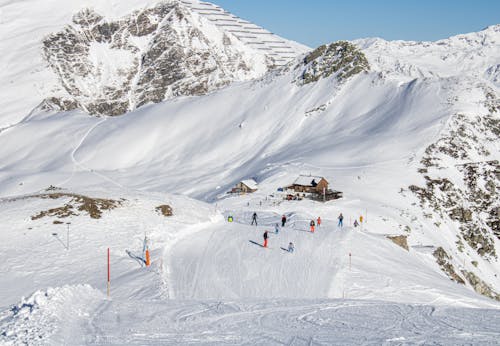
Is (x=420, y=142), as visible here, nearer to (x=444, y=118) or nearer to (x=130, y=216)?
(x=444, y=118)

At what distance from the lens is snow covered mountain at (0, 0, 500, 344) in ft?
56.6

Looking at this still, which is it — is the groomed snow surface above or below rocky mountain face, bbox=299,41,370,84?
below

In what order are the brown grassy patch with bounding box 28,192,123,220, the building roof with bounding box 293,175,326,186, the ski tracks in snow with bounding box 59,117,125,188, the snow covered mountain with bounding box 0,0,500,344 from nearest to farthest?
the snow covered mountain with bounding box 0,0,500,344, the brown grassy patch with bounding box 28,192,123,220, the building roof with bounding box 293,175,326,186, the ski tracks in snow with bounding box 59,117,125,188

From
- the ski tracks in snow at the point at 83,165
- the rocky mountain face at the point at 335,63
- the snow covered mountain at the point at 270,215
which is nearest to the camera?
the snow covered mountain at the point at 270,215

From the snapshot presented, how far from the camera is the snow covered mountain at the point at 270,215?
56.6ft

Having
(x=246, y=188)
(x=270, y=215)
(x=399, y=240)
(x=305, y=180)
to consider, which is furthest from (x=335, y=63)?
(x=399, y=240)

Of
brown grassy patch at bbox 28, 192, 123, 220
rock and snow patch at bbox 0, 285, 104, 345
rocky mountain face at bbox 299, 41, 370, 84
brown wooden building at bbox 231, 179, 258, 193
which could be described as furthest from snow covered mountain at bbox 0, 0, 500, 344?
brown wooden building at bbox 231, 179, 258, 193

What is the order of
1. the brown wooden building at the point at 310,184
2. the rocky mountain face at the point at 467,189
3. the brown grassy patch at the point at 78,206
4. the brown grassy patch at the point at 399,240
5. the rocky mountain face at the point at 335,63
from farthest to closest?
the rocky mountain face at the point at 335,63 < the brown wooden building at the point at 310,184 < the rocky mountain face at the point at 467,189 < the brown grassy patch at the point at 399,240 < the brown grassy patch at the point at 78,206

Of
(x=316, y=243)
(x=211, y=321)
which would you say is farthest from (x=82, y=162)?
(x=211, y=321)

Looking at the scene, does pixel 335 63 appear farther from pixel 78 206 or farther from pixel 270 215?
pixel 78 206

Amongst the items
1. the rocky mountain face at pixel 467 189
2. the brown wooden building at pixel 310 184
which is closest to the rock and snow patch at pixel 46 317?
the rocky mountain face at pixel 467 189

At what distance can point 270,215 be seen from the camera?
172 ft

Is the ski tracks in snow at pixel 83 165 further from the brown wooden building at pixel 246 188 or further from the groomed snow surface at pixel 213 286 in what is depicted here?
the groomed snow surface at pixel 213 286

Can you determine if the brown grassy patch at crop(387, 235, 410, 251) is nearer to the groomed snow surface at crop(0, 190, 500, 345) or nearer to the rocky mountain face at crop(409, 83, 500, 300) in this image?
the groomed snow surface at crop(0, 190, 500, 345)
